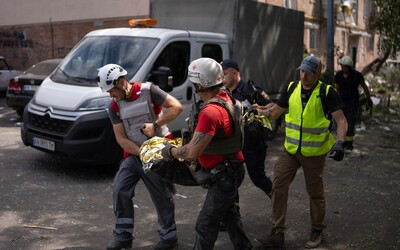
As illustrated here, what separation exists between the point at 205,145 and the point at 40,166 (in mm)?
4674

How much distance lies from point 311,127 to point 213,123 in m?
1.34

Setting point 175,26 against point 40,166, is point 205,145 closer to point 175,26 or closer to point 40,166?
point 40,166

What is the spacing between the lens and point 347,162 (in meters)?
8.23

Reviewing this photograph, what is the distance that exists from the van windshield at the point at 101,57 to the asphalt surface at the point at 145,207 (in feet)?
4.40

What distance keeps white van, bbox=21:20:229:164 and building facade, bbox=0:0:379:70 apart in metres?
10.3

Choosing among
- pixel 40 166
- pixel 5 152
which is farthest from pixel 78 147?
pixel 5 152

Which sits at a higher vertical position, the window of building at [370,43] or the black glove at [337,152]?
the window of building at [370,43]

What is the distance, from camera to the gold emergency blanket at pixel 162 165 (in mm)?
3607

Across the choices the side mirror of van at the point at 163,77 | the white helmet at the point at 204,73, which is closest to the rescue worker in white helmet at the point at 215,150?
the white helmet at the point at 204,73

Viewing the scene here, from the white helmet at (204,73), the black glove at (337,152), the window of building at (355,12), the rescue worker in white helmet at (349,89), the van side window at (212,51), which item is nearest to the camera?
the white helmet at (204,73)

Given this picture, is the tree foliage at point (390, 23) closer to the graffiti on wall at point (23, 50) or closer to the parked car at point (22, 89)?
the parked car at point (22, 89)

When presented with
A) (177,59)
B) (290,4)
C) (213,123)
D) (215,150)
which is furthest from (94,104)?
(290,4)

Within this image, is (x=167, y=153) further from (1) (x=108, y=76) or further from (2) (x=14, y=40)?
(2) (x=14, y=40)

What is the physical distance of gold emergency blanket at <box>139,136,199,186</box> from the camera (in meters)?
3.61
